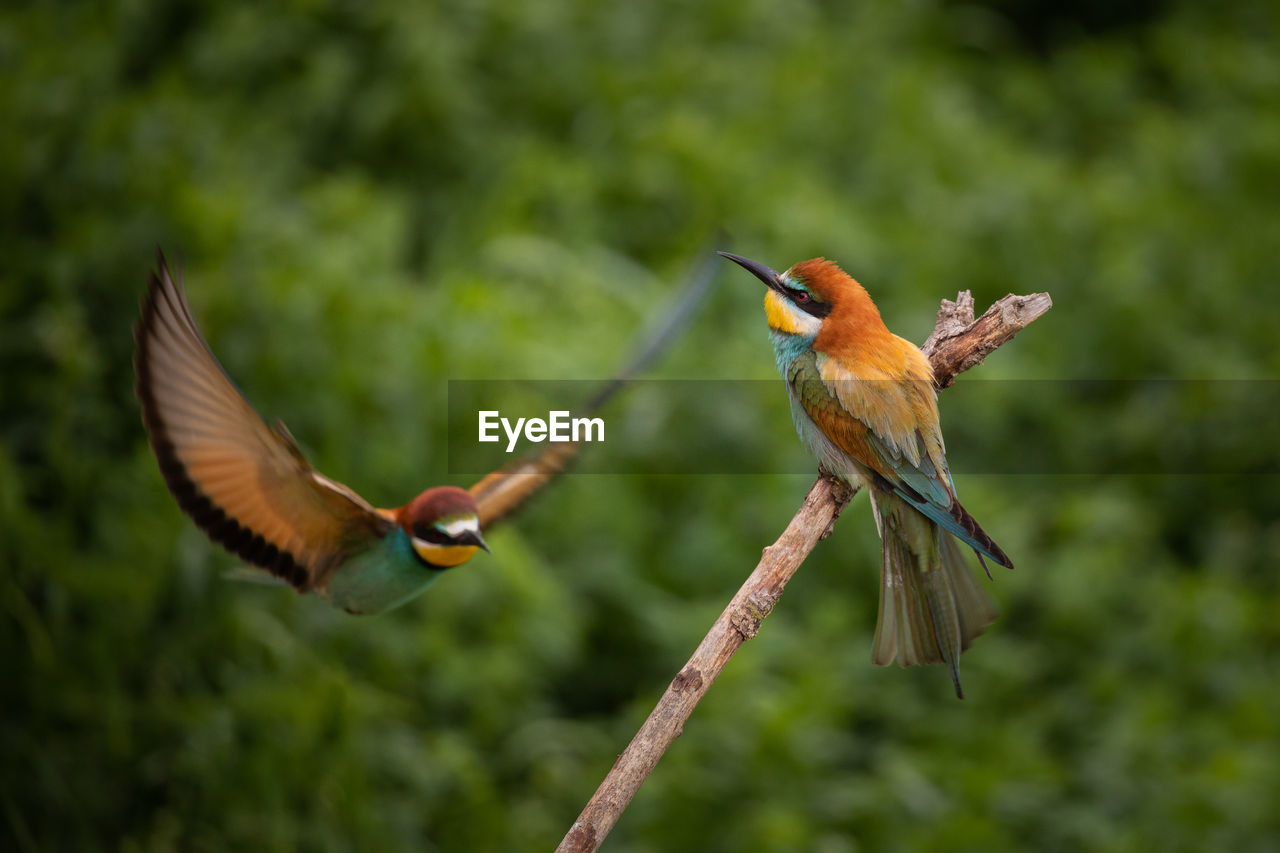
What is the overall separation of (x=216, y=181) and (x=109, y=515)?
1.24 m

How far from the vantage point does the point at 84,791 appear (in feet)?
8.32

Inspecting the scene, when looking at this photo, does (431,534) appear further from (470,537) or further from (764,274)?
(764,274)

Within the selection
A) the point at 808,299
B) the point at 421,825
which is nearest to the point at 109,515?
the point at 421,825

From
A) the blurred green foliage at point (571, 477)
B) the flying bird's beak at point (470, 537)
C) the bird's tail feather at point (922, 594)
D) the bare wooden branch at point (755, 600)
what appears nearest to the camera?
the bare wooden branch at point (755, 600)

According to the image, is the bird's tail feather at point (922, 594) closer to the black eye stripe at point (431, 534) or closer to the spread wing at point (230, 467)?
the black eye stripe at point (431, 534)

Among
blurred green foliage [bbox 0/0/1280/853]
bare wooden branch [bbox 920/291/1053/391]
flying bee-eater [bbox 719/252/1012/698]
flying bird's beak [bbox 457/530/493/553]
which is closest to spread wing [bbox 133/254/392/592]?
flying bird's beak [bbox 457/530/493/553]

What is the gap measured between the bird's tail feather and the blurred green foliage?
4.37 feet

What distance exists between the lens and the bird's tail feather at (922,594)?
1389mm

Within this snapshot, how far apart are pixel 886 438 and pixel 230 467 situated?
0.76 m

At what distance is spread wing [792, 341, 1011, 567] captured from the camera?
1.33 meters

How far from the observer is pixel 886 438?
136 centimetres

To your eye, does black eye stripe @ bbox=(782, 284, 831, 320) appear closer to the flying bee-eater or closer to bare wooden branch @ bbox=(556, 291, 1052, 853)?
the flying bee-eater

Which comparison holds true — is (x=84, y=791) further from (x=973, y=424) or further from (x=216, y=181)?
(x=973, y=424)

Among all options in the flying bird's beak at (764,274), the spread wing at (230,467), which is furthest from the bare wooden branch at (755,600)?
the spread wing at (230,467)
